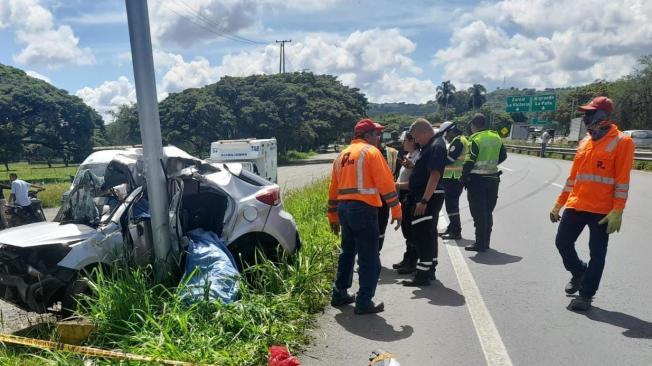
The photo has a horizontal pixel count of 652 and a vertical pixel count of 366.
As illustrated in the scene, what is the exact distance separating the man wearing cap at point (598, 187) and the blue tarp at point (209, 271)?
122 inches

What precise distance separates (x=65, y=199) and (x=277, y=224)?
225 centimetres

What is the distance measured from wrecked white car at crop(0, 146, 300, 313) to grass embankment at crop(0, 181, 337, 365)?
316 millimetres

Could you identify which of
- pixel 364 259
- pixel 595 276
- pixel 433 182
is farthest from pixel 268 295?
pixel 595 276

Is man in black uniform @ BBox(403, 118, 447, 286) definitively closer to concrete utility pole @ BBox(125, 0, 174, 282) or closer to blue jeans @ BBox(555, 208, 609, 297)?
blue jeans @ BBox(555, 208, 609, 297)

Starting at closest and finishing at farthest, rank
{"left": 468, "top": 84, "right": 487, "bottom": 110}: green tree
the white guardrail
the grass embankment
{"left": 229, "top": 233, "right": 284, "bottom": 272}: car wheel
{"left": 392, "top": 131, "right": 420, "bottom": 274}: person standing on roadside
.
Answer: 1. the grass embankment
2. {"left": 229, "top": 233, "right": 284, "bottom": 272}: car wheel
3. {"left": 392, "top": 131, "right": 420, "bottom": 274}: person standing on roadside
4. the white guardrail
5. {"left": 468, "top": 84, "right": 487, "bottom": 110}: green tree

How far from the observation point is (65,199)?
5742 millimetres

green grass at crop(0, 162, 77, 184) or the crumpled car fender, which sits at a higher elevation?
the crumpled car fender

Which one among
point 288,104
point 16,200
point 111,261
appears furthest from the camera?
point 288,104

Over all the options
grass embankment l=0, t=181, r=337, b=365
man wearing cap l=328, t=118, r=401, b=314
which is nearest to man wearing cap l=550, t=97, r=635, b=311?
man wearing cap l=328, t=118, r=401, b=314

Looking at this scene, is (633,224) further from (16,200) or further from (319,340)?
(16,200)

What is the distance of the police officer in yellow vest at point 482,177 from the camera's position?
7539 millimetres

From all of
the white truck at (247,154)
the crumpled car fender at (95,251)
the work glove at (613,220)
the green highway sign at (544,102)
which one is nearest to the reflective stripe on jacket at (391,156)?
the work glove at (613,220)

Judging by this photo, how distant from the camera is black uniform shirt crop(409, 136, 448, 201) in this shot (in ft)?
19.5

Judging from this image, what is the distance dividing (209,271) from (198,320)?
0.64m
